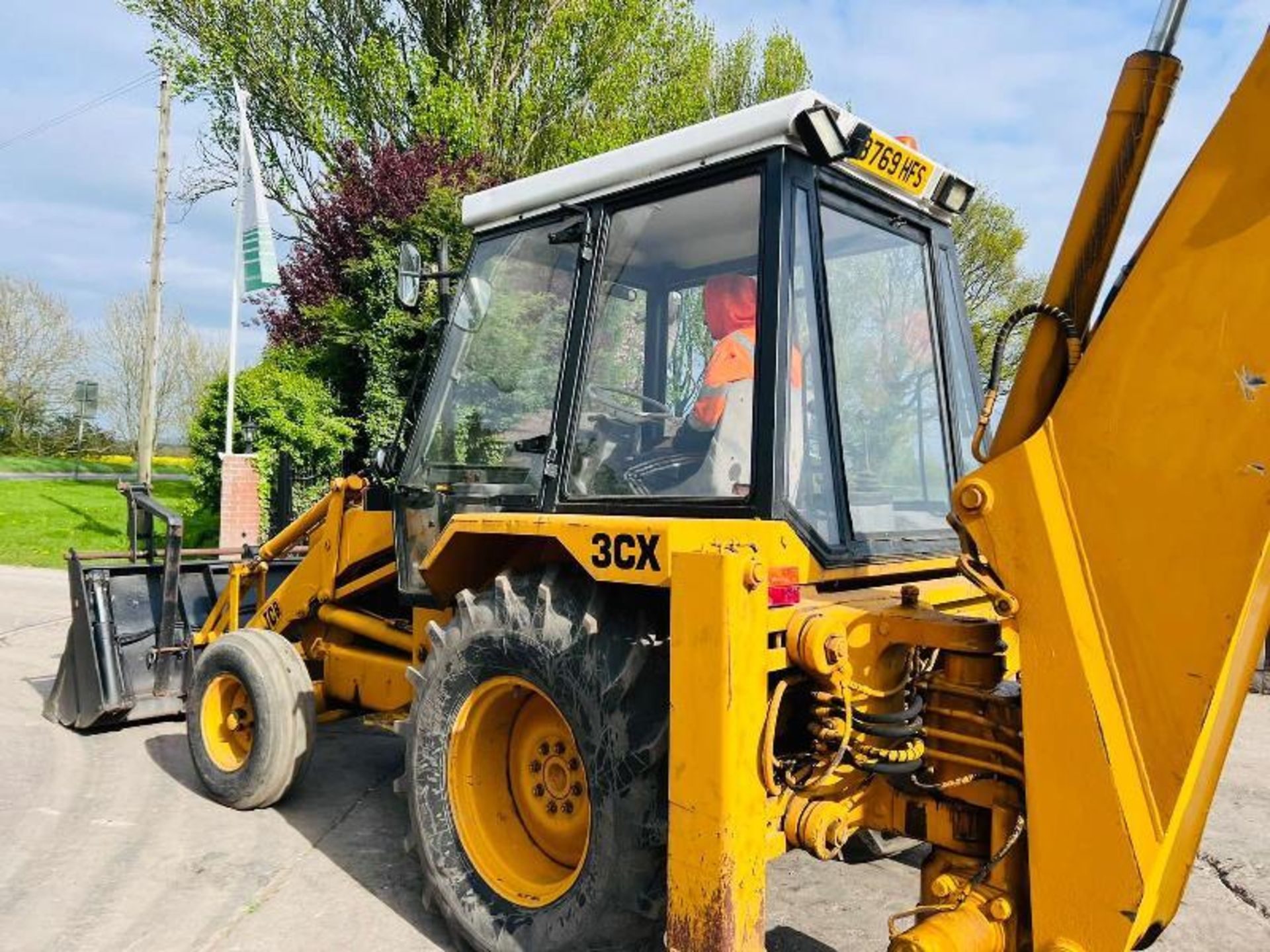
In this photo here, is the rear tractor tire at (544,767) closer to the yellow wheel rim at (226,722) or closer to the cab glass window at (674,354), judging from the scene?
the cab glass window at (674,354)

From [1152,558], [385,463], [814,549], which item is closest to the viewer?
[1152,558]

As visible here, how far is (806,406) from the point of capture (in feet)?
9.61

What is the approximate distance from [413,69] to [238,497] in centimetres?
768

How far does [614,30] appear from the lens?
1633cm

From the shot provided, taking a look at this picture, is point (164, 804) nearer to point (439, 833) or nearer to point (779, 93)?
point (439, 833)

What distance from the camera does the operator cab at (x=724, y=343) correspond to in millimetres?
2895

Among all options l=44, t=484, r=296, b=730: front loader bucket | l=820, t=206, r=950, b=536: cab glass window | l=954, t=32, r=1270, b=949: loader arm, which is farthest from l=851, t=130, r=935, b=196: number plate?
l=44, t=484, r=296, b=730: front loader bucket

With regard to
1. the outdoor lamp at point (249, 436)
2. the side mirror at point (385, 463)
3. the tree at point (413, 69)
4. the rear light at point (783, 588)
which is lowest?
the rear light at point (783, 588)

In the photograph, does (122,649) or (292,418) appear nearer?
(122,649)

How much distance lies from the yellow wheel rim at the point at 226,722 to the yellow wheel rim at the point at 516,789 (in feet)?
5.71

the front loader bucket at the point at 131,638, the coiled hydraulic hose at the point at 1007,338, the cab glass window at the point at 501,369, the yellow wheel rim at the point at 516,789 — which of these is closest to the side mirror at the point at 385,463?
the cab glass window at the point at 501,369

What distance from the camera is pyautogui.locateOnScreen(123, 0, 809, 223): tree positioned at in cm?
1580

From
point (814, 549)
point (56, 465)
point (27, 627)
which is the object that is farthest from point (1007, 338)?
point (56, 465)

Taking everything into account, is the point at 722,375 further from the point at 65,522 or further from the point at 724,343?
the point at 65,522
